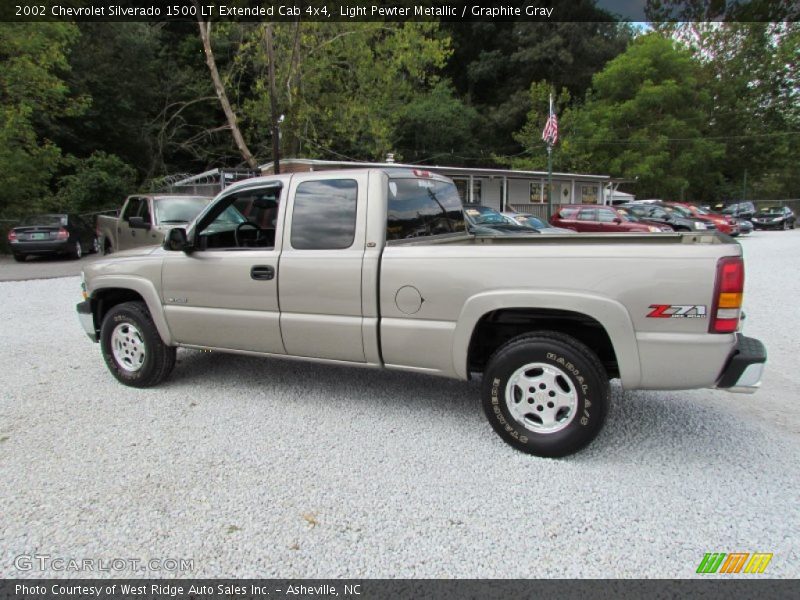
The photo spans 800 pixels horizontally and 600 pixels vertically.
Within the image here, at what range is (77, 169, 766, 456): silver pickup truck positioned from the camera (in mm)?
2998

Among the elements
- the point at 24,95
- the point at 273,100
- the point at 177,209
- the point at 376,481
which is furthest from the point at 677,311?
the point at 24,95

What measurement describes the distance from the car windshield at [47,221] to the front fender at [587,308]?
52.9ft

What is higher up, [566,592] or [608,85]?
[608,85]

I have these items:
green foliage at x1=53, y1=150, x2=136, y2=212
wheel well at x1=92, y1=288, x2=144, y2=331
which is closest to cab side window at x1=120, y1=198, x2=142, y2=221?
wheel well at x1=92, y1=288, x2=144, y2=331

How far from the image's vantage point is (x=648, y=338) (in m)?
3.03

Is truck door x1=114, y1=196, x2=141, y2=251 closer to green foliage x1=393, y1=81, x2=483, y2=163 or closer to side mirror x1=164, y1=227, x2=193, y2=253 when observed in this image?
side mirror x1=164, y1=227, x2=193, y2=253

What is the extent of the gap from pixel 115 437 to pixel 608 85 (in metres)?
36.8

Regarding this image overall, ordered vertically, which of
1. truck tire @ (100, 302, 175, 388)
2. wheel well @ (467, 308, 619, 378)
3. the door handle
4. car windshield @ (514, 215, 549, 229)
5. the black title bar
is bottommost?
truck tire @ (100, 302, 175, 388)

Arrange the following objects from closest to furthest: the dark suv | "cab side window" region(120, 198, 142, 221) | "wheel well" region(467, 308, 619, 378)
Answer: "wheel well" region(467, 308, 619, 378), "cab side window" region(120, 198, 142, 221), the dark suv

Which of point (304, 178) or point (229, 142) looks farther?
point (229, 142)

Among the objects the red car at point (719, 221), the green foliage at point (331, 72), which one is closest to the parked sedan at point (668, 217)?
the red car at point (719, 221)

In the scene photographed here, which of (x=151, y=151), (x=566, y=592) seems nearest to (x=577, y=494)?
(x=566, y=592)

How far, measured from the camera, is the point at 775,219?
31250 mm

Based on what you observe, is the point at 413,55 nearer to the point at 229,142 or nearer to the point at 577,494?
the point at 229,142
